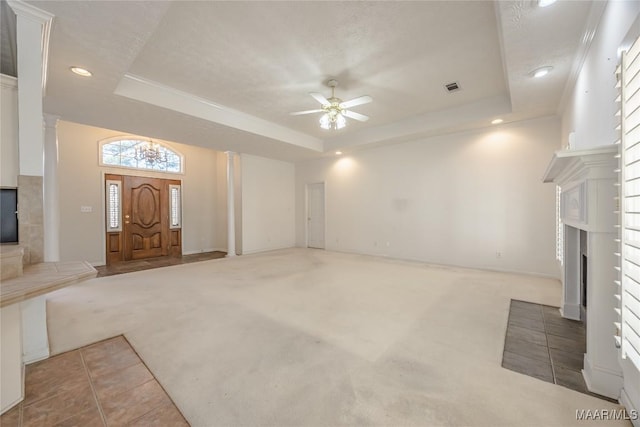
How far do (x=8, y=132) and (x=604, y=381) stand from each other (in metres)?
4.73

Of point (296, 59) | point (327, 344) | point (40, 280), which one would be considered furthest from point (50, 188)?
point (327, 344)

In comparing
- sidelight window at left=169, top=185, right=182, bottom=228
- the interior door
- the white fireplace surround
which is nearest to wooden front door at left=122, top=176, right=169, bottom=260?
sidelight window at left=169, top=185, right=182, bottom=228

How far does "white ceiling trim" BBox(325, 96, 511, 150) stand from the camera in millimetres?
4312

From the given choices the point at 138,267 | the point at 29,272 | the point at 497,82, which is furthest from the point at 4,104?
the point at 497,82

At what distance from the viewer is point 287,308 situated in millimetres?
3117

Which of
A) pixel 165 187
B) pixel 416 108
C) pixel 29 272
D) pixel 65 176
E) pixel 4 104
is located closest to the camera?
pixel 29 272

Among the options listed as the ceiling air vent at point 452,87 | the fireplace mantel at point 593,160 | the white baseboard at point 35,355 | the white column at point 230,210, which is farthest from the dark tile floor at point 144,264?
the fireplace mantel at point 593,160

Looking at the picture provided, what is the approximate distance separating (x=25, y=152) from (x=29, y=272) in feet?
→ 3.32

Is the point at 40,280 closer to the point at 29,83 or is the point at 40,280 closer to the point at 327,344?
the point at 29,83

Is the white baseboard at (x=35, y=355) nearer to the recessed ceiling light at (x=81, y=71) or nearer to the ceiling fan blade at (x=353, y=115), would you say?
the recessed ceiling light at (x=81, y=71)

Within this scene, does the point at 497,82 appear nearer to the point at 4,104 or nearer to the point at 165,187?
the point at 4,104

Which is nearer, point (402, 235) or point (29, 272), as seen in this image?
point (29, 272)

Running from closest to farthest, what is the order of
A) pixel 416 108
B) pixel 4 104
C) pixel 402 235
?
pixel 4 104 → pixel 416 108 → pixel 402 235

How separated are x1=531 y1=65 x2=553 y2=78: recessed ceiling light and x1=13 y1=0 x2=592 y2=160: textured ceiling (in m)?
0.07
